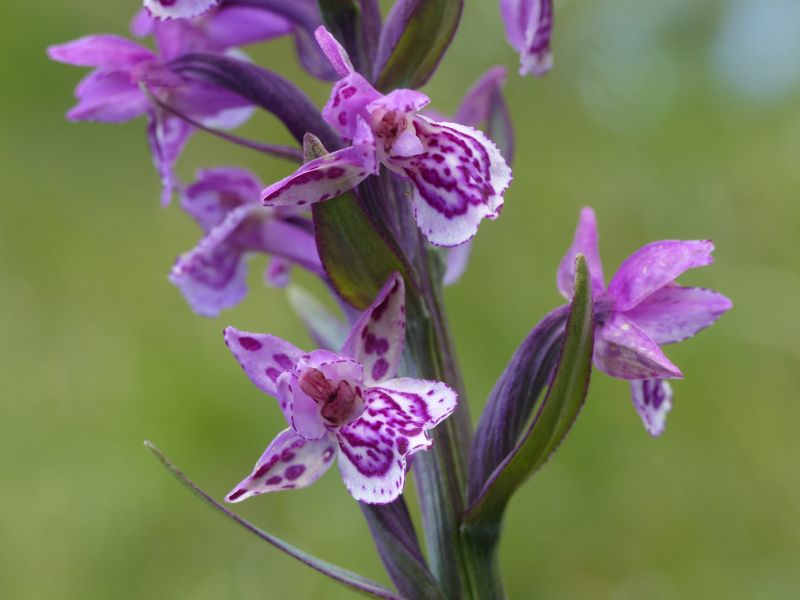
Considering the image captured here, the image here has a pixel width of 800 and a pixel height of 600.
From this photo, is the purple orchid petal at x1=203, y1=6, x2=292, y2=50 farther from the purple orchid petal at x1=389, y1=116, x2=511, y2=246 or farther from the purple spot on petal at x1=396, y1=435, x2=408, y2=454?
the purple spot on petal at x1=396, y1=435, x2=408, y2=454

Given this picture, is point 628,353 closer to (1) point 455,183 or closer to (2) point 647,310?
(2) point 647,310

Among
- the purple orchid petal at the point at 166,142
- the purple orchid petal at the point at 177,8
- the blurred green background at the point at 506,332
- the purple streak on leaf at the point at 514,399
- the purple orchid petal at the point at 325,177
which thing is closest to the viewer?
the purple orchid petal at the point at 325,177

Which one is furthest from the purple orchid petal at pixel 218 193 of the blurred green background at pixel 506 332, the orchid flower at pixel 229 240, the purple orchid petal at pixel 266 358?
the blurred green background at pixel 506 332

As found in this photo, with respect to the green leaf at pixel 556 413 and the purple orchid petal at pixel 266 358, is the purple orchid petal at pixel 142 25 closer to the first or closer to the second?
the purple orchid petal at pixel 266 358

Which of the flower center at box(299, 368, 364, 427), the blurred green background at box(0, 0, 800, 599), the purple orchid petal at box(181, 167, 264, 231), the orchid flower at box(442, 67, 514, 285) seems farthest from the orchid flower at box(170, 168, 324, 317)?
the blurred green background at box(0, 0, 800, 599)

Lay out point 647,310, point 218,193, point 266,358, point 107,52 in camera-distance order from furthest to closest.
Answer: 1. point 218,193
2. point 107,52
3. point 647,310
4. point 266,358

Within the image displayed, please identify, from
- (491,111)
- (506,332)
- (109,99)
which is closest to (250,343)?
(109,99)
